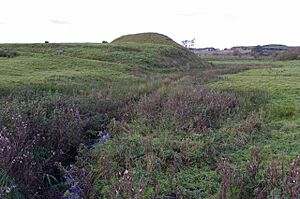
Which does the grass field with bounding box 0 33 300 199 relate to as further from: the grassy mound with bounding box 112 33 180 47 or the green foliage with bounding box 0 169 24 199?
the grassy mound with bounding box 112 33 180 47

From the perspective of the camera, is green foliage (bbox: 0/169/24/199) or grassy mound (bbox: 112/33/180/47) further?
grassy mound (bbox: 112/33/180/47)

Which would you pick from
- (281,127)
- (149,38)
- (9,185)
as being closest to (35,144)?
(9,185)

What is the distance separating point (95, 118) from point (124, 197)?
17.5 ft

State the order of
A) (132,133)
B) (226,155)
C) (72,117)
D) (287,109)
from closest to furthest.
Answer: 1. (226,155)
2. (72,117)
3. (132,133)
4. (287,109)

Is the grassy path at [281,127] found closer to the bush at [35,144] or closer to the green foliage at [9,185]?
the bush at [35,144]

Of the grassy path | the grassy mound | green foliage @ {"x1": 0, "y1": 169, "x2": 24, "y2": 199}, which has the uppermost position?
the grassy mound

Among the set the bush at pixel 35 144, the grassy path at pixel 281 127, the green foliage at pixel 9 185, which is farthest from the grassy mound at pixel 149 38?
the green foliage at pixel 9 185

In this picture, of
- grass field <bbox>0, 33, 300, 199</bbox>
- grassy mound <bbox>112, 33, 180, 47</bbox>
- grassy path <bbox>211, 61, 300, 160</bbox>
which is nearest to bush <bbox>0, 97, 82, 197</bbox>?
grass field <bbox>0, 33, 300, 199</bbox>

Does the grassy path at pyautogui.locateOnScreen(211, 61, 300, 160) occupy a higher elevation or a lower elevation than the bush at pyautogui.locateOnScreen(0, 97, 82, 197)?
lower

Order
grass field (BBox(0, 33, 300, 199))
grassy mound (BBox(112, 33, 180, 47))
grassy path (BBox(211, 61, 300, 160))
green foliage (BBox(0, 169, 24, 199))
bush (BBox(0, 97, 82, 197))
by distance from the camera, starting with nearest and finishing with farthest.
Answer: green foliage (BBox(0, 169, 24, 199))
grass field (BBox(0, 33, 300, 199))
bush (BBox(0, 97, 82, 197))
grassy path (BBox(211, 61, 300, 160))
grassy mound (BBox(112, 33, 180, 47))

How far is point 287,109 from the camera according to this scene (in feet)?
37.6

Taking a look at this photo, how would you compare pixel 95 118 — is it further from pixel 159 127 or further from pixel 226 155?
pixel 226 155

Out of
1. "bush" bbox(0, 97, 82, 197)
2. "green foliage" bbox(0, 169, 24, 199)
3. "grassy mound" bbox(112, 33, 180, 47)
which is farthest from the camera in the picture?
"grassy mound" bbox(112, 33, 180, 47)

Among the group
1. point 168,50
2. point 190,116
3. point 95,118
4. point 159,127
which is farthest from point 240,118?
point 168,50
